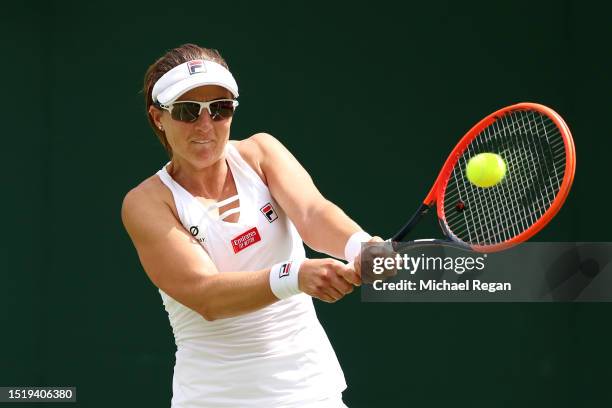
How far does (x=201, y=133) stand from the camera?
2957mm

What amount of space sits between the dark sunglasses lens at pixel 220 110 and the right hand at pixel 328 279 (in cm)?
52

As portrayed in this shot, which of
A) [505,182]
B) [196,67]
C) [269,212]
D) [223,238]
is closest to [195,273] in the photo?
[223,238]

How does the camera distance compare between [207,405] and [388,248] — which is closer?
[388,248]

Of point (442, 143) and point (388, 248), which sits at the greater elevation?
point (442, 143)

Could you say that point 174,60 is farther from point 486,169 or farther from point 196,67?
point 486,169

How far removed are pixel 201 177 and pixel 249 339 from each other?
1.46ft

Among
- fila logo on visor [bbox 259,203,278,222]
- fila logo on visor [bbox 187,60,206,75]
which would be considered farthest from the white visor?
fila logo on visor [bbox 259,203,278,222]

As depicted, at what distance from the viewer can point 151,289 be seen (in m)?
4.62

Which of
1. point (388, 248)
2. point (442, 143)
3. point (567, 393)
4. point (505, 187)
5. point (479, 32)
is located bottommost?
point (567, 393)

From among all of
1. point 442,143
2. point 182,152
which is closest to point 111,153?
point 442,143

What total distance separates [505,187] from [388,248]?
703 mm

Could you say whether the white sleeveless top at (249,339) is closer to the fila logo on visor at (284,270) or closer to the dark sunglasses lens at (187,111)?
the dark sunglasses lens at (187,111)

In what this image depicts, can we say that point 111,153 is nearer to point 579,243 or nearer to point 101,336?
point 101,336

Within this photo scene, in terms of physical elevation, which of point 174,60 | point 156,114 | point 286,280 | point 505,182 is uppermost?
point 174,60
